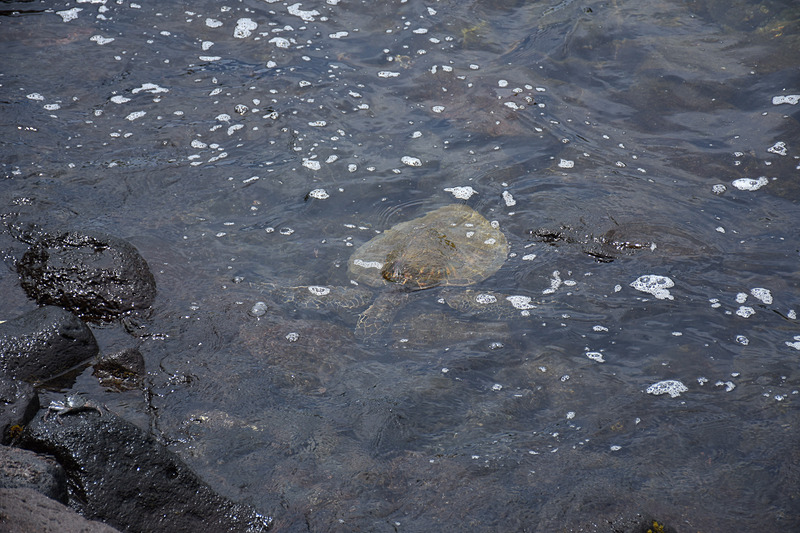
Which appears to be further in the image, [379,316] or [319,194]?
[319,194]

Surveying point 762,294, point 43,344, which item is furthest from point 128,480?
point 762,294

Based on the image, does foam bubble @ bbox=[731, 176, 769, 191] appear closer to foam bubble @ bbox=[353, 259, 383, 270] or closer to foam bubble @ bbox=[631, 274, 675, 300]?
foam bubble @ bbox=[631, 274, 675, 300]

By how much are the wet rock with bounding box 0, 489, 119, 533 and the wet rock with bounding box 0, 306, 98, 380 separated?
1.88 m

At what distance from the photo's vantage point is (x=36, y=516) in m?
2.56

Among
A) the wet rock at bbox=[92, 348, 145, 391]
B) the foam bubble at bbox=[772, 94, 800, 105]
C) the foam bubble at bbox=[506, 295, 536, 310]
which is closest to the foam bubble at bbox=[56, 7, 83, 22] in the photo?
the wet rock at bbox=[92, 348, 145, 391]

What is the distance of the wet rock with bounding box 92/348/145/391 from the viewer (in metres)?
4.44

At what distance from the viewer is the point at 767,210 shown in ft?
20.7

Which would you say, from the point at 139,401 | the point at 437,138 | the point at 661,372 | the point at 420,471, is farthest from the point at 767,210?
the point at 139,401

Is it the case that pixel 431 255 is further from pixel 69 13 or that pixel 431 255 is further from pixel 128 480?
pixel 69 13

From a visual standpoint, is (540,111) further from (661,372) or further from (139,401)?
(139,401)

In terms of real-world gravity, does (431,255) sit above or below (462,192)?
below

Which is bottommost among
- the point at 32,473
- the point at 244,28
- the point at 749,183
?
the point at 32,473

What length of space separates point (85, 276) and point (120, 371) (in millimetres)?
1169

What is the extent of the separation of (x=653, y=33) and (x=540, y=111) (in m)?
2.81
